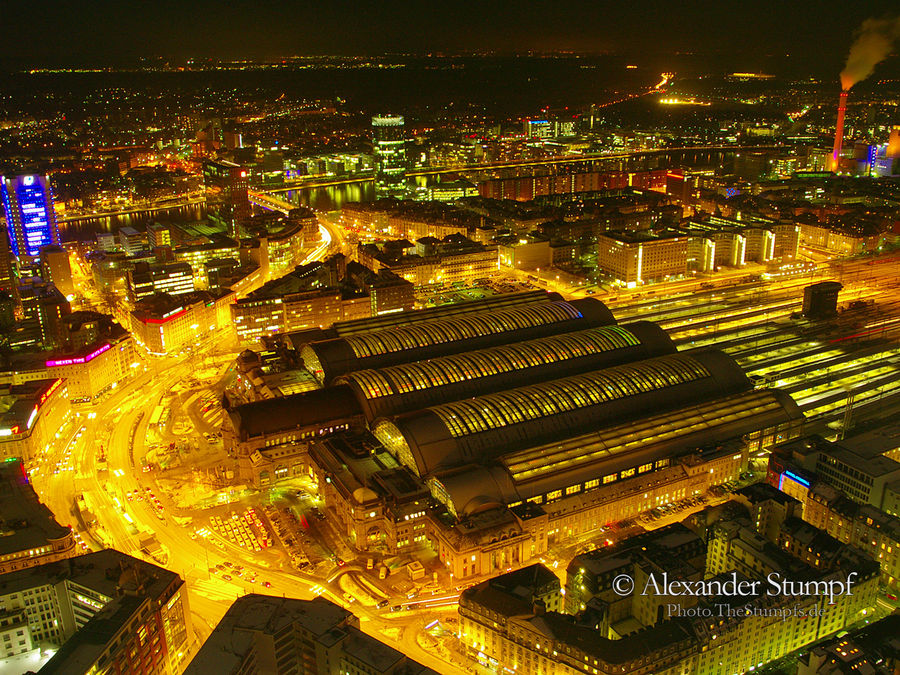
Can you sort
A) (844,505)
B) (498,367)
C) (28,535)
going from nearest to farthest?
(28,535) < (844,505) < (498,367)

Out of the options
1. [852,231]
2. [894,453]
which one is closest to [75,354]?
[894,453]

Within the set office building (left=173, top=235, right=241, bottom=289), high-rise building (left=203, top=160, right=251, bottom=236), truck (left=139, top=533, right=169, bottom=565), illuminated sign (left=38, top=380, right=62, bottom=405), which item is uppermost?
high-rise building (left=203, top=160, right=251, bottom=236)

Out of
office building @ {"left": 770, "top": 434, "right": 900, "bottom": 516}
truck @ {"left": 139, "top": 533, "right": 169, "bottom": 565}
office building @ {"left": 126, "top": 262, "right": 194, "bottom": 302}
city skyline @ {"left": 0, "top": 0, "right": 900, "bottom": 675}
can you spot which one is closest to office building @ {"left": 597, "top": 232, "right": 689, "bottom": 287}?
city skyline @ {"left": 0, "top": 0, "right": 900, "bottom": 675}

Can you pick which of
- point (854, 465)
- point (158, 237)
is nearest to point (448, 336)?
point (854, 465)

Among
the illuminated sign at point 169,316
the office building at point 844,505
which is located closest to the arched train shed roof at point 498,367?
the office building at point 844,505

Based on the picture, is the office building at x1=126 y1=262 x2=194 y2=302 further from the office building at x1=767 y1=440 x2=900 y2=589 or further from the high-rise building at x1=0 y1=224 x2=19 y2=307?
the office building at x1=767 y1=440 x2=900 y2=589

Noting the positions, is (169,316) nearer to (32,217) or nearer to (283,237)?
(283,237)
